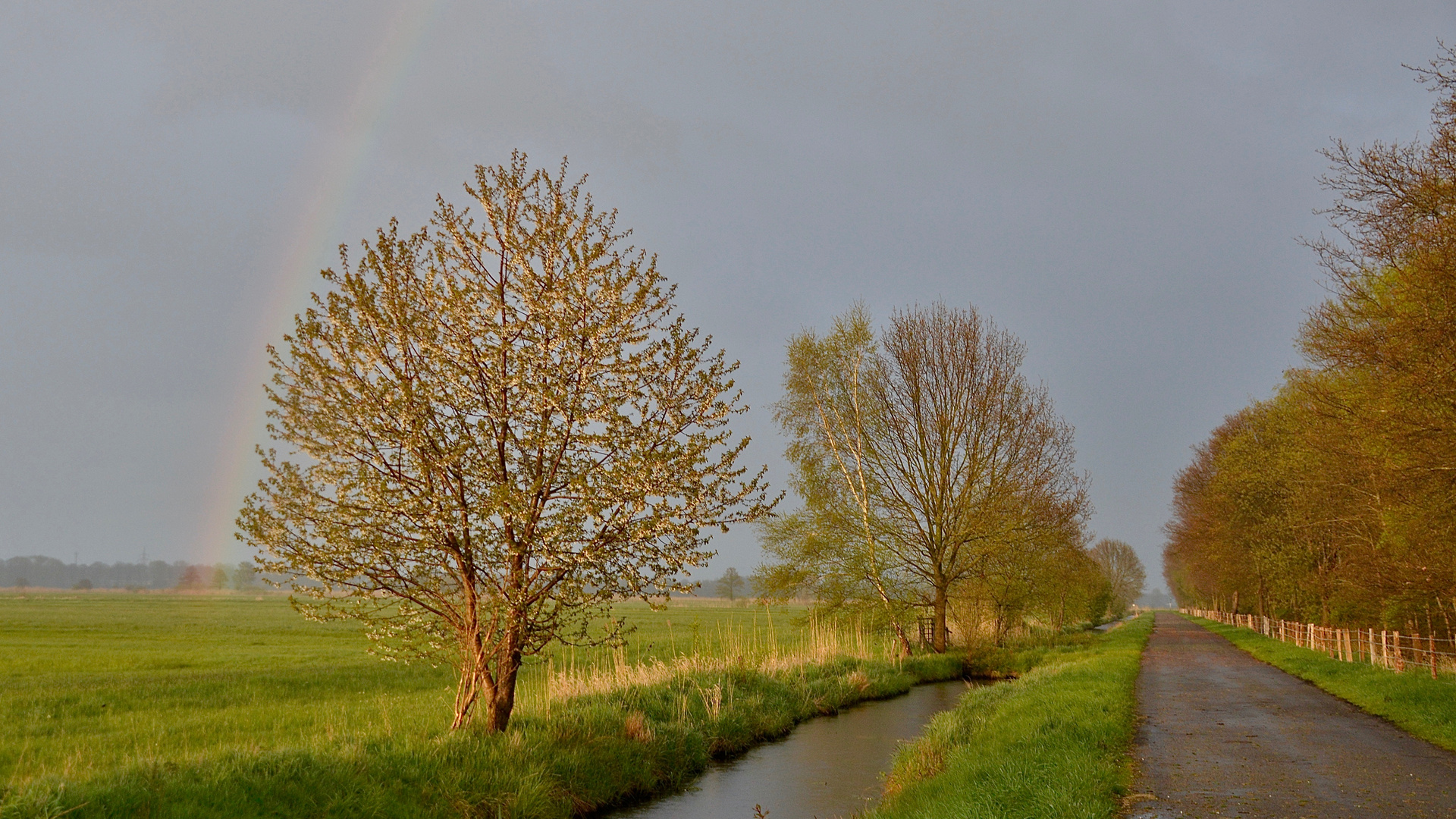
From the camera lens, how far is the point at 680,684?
57.3ft

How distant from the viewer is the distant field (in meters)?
12.1

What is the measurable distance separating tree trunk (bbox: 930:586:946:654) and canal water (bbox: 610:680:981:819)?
10.5 metres

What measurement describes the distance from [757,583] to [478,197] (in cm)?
2185

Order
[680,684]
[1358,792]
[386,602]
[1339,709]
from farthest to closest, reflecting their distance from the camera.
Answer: [680,684]
[1339,709]
[386,602]
[1358,792]

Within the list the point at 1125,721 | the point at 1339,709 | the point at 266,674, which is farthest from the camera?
the point at 266,674

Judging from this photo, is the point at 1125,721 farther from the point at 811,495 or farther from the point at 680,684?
the point at 811,495

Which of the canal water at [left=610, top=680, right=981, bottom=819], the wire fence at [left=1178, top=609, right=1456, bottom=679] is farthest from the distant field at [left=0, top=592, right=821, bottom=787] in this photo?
the wire fence at [left=1178, top=609, right=1456, bottom=679]

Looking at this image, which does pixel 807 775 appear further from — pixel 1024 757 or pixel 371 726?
pixel 371 726

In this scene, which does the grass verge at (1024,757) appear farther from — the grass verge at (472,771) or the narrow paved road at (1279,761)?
the grass verge at (472,771)

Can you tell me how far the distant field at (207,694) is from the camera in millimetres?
12098

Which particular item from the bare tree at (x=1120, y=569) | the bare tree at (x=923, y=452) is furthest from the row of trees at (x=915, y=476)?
the bare tree at (x=1120, y=569)

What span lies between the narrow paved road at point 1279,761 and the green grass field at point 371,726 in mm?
7076

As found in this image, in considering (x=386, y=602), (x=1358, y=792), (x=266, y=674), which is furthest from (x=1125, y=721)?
(x=266, y=674)

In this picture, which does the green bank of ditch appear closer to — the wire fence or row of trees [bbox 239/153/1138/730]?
row of trees [bbox 239/153/1138/730]
